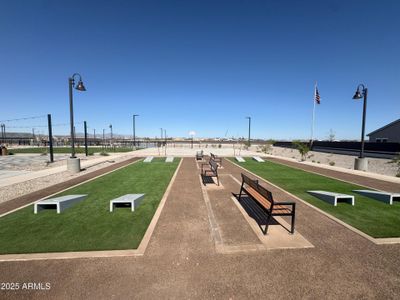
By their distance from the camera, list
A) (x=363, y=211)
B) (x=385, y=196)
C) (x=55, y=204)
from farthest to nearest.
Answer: (x=385, y=196), (x=363, y=211), (x=55, y=204)

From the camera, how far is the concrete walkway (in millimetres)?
2988

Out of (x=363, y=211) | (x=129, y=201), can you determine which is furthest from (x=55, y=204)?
(x=363, y=211)

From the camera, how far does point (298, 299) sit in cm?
286

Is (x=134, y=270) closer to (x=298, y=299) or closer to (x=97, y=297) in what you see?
(x=97, y=297)

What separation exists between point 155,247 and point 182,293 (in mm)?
1368

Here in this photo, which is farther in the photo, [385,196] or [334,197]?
[385,196]

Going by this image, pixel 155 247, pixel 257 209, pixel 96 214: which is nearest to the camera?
pixel 155 247

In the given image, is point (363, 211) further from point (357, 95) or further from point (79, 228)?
point (357, 95)

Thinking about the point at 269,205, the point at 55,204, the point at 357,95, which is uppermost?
the point at 357,95

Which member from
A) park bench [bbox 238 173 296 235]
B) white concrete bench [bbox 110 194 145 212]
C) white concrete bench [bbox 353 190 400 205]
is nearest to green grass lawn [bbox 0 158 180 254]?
white concrete bench [bbox 110 194 145 212]

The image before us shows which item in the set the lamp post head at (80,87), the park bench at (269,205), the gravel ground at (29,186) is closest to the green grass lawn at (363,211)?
the park bench at (269,205)

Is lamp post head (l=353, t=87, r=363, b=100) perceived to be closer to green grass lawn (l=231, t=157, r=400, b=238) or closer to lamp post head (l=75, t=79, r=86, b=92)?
green grass lawn (l=231, t=157, r=400, b=238)

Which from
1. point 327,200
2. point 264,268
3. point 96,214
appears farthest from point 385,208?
point 96,214

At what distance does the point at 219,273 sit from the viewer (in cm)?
340
